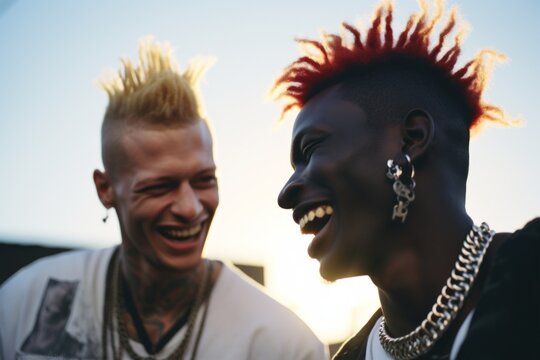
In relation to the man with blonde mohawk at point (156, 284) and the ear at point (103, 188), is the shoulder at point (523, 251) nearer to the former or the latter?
the man with blonde mohawk at point (156, 284)

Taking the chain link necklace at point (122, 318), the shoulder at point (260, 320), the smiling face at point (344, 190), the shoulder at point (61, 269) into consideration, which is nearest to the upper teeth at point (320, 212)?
→ the smiling face at point (344, 190)

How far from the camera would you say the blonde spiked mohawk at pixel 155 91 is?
3.79m

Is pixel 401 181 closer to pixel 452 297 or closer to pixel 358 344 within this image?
pixel 452 297

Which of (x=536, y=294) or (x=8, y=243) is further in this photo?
(x=8, y=243)

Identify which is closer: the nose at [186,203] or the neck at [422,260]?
the neck at [422,260]

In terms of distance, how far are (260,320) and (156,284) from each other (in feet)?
2.27

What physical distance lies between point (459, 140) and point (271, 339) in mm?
1621

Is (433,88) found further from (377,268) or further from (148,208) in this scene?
(148,208)

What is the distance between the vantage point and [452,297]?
2.36m

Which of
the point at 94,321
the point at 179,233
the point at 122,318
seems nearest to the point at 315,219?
the point at 179,233

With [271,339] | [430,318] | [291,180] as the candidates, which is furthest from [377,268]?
[271,339]

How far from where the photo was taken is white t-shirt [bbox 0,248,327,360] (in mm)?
3543

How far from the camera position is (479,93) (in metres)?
2.86

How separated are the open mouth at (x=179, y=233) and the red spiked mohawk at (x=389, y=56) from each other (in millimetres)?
1181
